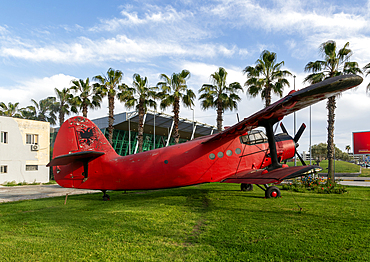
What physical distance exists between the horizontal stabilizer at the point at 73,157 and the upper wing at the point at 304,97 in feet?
20.6

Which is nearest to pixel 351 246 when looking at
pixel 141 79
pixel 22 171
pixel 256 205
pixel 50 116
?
pixel 256 205

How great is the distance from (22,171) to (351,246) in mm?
31374

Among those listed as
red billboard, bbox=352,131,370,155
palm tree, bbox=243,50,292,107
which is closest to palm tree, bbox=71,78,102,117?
palm tree, bbox=243,50,292,107

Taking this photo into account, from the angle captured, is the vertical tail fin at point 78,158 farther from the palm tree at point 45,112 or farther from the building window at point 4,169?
the palm tree at point 45,112

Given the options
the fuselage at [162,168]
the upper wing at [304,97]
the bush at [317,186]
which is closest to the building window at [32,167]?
the fuselage at [162,168]

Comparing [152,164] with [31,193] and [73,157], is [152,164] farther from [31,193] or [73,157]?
[31,193]

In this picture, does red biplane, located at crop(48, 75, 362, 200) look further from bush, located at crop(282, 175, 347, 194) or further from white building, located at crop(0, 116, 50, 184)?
white building, located at crop(0, 116, 50, 184)

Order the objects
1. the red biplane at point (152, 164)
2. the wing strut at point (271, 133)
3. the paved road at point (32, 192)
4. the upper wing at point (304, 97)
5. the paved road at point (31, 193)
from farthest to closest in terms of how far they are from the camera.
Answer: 1. the paved road at point (32, 192)
2. the paved road at point (31, 193)
3. the red biplane at point (152, 164)
4. the wing strut at point (271, 133)
5. the upper wing at point (304, 97)

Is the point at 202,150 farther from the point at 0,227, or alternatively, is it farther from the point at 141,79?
the point at 141,79

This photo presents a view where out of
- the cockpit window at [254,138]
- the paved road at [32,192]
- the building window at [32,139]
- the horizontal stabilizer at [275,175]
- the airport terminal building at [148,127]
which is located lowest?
the paved road at [32,192]

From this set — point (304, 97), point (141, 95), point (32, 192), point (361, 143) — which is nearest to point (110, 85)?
point (141, 95)

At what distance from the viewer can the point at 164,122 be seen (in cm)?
4256

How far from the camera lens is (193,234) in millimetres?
6078

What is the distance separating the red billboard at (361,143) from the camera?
3812 cm
